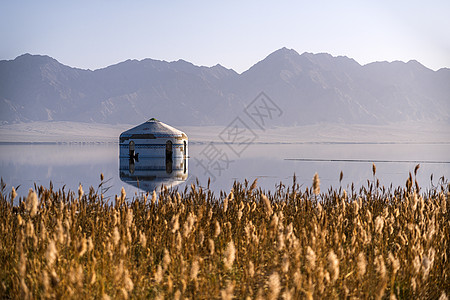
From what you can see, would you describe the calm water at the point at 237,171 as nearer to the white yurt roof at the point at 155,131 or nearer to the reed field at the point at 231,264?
the white yurt roof at the point at 155,131

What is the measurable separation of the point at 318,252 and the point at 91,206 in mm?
3593

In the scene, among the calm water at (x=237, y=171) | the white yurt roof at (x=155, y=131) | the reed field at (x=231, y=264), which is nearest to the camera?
the reed field at (x=231, y=264)

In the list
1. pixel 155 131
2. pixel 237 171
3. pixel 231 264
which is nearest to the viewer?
pixel 231 264

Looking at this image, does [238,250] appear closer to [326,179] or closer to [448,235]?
[448,235]

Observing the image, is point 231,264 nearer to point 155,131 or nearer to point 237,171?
point 237,171

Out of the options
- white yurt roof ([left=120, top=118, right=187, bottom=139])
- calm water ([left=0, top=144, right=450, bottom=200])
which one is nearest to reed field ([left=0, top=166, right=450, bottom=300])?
calm water ([left=0, top=144, right=450, bottom=200])

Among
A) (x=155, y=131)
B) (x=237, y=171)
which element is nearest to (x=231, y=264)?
(x=237, y=171)

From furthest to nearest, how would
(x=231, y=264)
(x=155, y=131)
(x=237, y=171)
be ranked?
(x=155, y=131)
(x=237, y=171)
(x=231, y=264)

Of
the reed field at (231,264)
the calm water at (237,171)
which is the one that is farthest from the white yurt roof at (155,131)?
the reed field at (231,264)

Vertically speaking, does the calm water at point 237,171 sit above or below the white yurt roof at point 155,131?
below

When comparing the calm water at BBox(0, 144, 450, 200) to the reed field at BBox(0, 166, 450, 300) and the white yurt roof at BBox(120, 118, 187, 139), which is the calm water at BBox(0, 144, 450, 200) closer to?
the white yurt roof at BBox(120, 118, 187, 139)

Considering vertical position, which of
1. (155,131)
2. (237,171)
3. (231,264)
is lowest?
(237,171)

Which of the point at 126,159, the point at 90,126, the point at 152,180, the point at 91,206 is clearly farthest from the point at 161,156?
the point at 90,126

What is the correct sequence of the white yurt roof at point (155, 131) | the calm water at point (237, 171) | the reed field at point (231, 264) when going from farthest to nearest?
the white yurt roof at point (155, 131) → the calm water at point (237, 171) → the reed field at point (231, 264)
